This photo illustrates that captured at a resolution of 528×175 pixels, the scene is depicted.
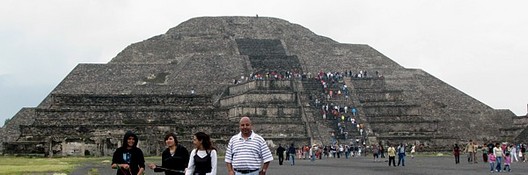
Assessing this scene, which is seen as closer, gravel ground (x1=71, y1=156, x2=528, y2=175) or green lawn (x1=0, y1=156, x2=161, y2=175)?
green lawn (x1=0, y1=156, x2=161, y2=175)

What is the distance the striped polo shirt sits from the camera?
11.3m

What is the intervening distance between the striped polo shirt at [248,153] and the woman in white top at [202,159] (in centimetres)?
30

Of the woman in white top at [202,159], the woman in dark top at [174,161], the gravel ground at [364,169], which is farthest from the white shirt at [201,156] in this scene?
the gravel ground at [364,169]

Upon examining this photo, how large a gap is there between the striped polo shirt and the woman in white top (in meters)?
0.30

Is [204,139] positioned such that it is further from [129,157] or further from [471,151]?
[471,151]

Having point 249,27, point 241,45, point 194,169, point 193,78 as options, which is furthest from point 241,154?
point 249,27

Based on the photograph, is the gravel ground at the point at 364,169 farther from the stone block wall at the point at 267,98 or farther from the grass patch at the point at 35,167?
the stone block wall at the point at 267,98

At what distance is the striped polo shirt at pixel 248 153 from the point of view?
11.3 m

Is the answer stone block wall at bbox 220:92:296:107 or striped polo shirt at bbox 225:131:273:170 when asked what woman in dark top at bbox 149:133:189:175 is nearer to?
striped polo shirt at bbox 225:131:273:170

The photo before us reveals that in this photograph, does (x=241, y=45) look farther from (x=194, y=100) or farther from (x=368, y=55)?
(x=194, y=100)

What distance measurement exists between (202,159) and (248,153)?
647 mm

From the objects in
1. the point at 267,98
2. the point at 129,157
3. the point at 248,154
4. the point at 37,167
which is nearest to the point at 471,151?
the point at 267,98

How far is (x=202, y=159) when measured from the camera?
11516 millimetres

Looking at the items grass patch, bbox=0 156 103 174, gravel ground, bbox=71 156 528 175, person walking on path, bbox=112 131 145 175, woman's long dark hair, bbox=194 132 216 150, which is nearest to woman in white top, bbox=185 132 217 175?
woman's long dark hair, bbox=194 132 216 150
